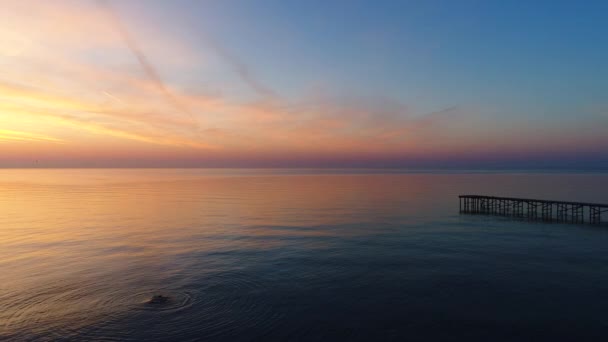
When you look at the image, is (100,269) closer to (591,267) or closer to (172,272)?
(172,272)

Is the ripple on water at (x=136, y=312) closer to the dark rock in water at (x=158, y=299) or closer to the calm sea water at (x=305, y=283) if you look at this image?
the calm sea water at (x=305, y=283)

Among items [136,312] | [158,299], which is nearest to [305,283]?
[158,299]

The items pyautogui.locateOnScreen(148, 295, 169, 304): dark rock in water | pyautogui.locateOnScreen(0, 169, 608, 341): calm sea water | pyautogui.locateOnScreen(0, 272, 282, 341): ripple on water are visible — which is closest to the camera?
pyautogui.locateOnScreen(0, 272, 282, 341): ripple on water

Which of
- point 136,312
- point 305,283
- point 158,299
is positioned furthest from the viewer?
point 305,283

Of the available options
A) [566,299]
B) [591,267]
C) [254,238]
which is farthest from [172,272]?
[591,267]

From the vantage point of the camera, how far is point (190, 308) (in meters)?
18.6

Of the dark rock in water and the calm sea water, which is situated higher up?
the dark rock in water

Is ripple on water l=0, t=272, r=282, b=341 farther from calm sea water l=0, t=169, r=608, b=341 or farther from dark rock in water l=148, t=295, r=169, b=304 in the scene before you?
dark rock in water l=148, t=295, r=169, b=304

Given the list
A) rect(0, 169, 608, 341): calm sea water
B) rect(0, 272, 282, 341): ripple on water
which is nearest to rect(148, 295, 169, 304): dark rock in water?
rect(0, 272, 282, 341): ripple on water

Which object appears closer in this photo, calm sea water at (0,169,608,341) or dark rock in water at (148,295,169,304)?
calm sea water at (0,169,608,341)

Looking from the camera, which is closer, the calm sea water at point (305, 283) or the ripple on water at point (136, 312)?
the ripple on water at point (136, 312)

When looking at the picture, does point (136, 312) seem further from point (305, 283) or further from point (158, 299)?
point (305, 283)

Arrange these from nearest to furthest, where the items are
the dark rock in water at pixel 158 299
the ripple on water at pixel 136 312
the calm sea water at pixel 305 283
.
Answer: the ripple on water at pixel 136 312 < the calm sea water at pixel 305 283 < the dark rock in water at pixel 158 299

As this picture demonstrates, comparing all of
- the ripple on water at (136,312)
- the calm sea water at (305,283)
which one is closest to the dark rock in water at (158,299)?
the ripple on water at (136,312)
